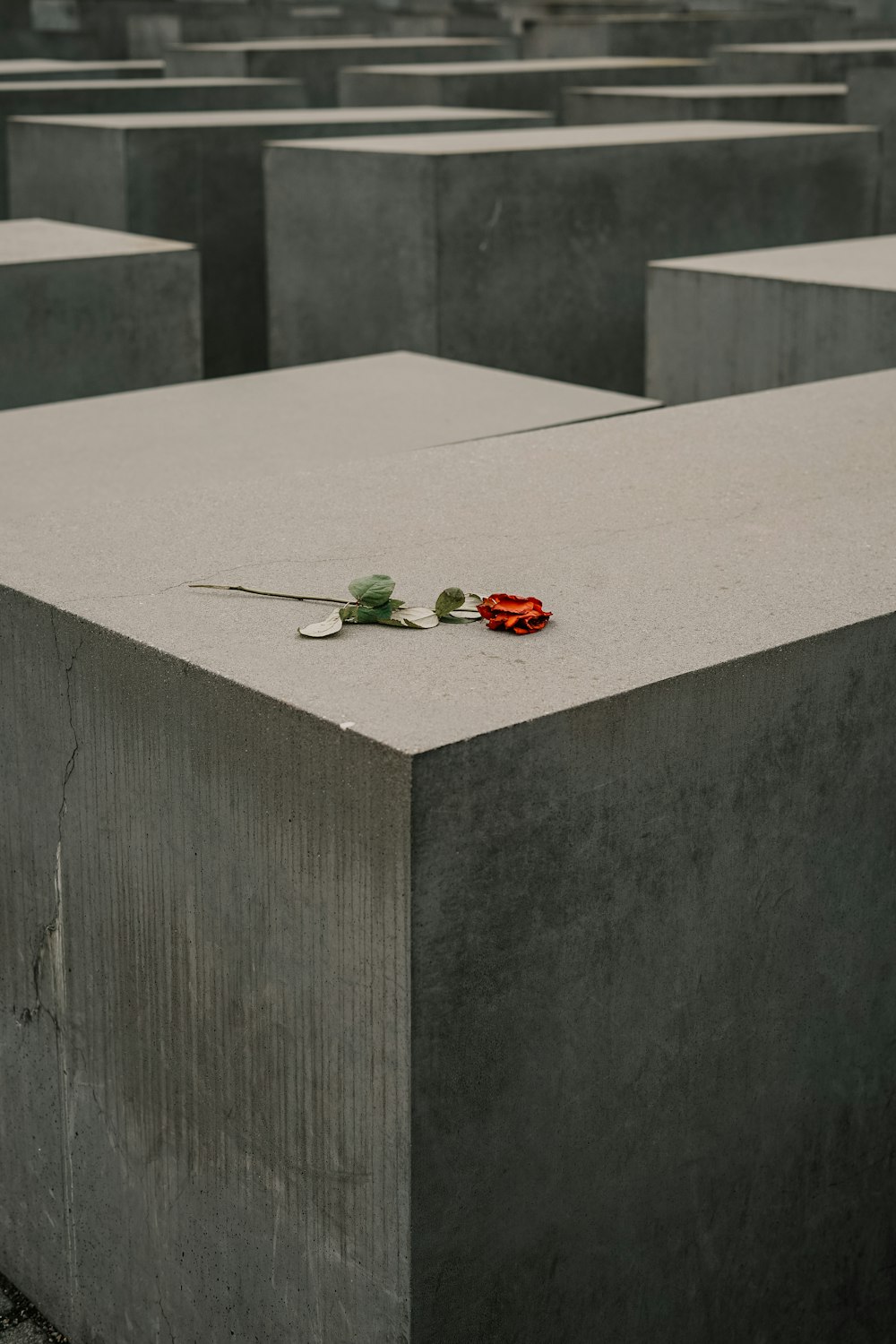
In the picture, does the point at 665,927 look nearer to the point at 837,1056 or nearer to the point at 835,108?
the point at 837,1056

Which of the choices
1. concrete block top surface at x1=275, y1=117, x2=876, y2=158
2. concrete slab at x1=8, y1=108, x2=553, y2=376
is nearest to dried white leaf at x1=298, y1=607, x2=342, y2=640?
concrete block top surface at x1=275, y1=117, x2=876, y2=158

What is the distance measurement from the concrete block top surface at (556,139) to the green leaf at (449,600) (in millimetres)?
4476

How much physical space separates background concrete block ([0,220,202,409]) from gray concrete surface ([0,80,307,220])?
11.8ft

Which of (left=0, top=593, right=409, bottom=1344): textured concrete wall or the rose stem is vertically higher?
the rose stem

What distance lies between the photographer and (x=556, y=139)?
7.27 m

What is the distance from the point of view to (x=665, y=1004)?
86.6 inches

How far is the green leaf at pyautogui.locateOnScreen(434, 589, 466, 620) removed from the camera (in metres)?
2.27

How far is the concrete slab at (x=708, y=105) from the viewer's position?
980 centimetres

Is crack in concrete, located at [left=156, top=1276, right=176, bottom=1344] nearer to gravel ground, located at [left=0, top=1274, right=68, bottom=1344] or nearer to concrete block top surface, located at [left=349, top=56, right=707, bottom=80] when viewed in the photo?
gravel ground, located at [left=0, top=1274, right=68, bottom=1344]

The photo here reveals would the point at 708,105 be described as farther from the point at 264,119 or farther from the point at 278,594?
the point at 278,594

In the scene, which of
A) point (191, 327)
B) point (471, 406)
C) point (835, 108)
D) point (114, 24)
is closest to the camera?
point (471, 406)

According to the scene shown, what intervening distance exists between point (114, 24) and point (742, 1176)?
1751cm

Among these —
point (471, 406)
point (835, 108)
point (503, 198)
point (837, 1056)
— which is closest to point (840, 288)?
point (471, 406)

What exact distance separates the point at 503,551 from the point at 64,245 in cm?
385
